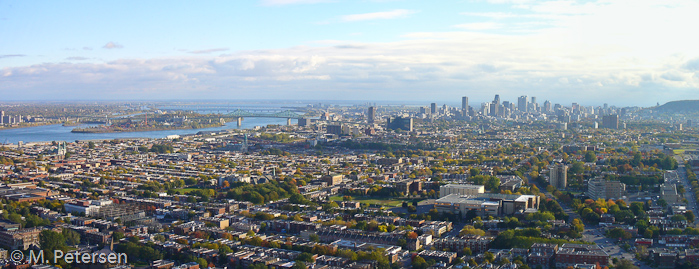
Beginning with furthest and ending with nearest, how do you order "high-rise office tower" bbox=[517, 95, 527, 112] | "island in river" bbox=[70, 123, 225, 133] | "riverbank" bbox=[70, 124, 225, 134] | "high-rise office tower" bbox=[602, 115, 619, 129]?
"high-rise office tower" bbox=[517, 95, 527, 112] < "high-rise office tower" bbox=[602, 115, 619, 129] < "island in river" bbox=[70, 123, 225, 133] < "riverbank" bbox=[70, 124, 225, 134]

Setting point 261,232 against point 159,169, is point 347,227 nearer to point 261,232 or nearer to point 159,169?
point 261,232

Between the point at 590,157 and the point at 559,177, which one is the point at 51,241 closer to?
the point at 559,177

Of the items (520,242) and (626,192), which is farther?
(626,192)

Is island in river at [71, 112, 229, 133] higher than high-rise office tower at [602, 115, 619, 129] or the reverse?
the reverse

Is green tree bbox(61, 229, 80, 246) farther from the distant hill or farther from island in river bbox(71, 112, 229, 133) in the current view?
the distant hill

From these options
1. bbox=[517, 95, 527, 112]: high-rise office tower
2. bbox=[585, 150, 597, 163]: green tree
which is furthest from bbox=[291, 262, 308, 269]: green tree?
bbox=[517, 95, 527, 112]: high-rise office tower

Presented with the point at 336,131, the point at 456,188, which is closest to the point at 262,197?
the point at 456,188

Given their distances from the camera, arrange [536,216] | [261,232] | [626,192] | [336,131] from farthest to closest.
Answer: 1. [336,131]
2. [626,192]
3. [536,216]
4. [261,232]

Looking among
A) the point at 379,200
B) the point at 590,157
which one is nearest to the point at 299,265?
the point at 379,200
